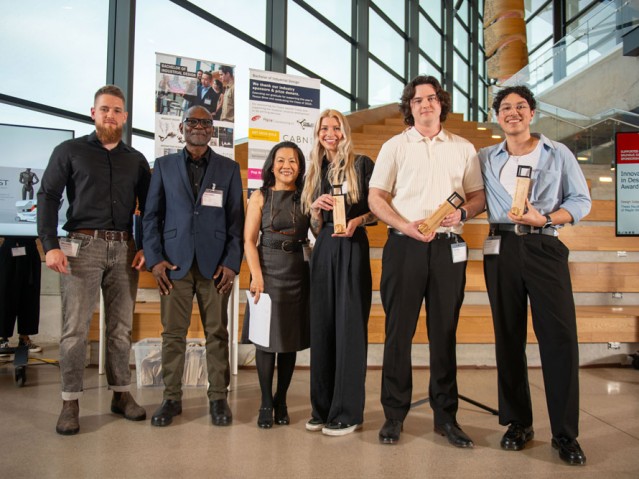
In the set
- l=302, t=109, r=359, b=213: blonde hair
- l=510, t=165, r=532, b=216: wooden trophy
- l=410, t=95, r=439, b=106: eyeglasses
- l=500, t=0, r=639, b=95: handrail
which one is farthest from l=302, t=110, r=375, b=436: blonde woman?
l=500, t=0, r=639, b=95: handrail

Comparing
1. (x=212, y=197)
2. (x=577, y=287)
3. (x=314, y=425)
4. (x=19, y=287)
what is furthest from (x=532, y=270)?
(x=19, y=287)

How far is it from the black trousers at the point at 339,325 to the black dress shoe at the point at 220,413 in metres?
0.48

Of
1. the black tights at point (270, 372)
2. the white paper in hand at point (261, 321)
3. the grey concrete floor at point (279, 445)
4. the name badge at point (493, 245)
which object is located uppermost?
the name badge at point (493, 245)

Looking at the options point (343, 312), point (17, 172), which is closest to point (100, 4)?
point (17, 172)

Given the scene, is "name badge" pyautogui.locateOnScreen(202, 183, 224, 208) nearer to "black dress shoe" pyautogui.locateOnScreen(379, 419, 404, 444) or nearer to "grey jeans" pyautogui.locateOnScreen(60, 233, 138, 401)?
"grey jeans" pyautogui.locateOnScreen(60, 233, 138, 401)

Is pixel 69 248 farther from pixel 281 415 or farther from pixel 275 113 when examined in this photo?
pixel 275 113

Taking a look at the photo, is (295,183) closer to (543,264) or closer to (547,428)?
(543,264)

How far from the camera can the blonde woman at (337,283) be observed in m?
2.70

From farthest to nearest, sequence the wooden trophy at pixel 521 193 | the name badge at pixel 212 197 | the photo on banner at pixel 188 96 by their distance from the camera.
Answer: the photo on banner at pixel 188 96 → the name badge at pixel 212 197 → the wooden trophy at pixel 521 193

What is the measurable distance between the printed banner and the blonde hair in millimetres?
2484

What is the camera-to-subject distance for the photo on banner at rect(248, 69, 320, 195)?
447 centimetres

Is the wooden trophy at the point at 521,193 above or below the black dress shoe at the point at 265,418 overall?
above

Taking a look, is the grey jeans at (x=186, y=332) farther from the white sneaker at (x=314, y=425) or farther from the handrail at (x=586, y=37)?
the handrail at (x=586, y=37)

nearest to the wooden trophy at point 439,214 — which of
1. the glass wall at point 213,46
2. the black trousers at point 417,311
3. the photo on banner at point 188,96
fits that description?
the black trousers at point 417,311
